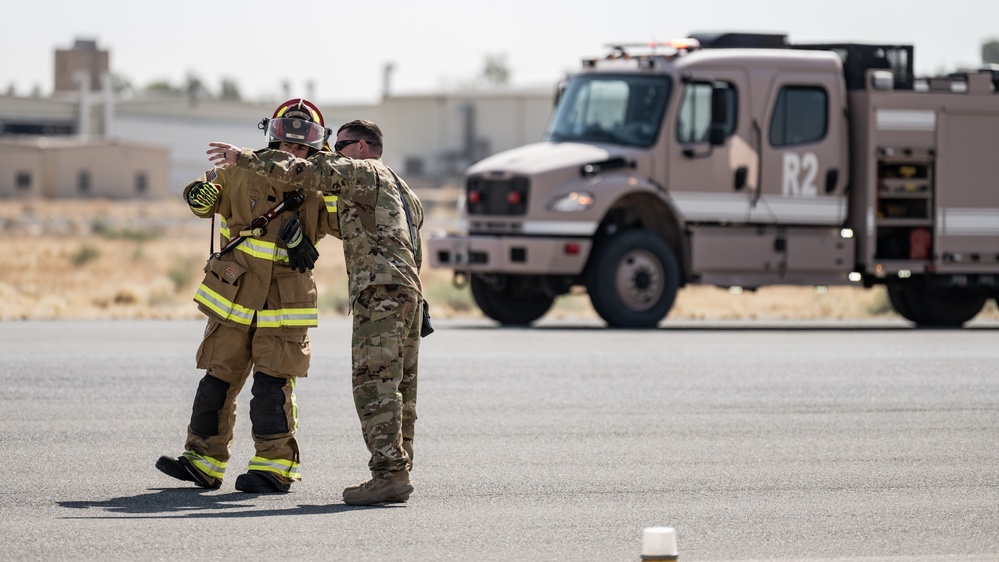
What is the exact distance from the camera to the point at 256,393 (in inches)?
292

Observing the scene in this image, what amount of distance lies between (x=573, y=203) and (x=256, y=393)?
32.1 feet

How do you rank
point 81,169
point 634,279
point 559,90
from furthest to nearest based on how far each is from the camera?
point 81,169
point 559,90
point 634,279

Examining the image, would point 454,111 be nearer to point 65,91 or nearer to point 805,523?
point 65,91

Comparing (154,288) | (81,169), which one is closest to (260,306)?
(154,288)

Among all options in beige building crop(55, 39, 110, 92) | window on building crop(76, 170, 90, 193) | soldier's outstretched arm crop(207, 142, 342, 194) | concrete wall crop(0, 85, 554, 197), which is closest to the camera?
soldier's outstretched arm crop(207, 142, 342, 194)

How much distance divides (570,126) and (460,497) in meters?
11.0

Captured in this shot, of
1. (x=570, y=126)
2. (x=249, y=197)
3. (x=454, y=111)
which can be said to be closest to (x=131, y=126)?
(x=454, y=111)

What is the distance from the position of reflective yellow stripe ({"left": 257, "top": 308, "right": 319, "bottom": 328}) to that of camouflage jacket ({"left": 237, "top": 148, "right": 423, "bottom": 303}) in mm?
324

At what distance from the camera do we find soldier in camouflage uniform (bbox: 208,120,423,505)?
7086 mm

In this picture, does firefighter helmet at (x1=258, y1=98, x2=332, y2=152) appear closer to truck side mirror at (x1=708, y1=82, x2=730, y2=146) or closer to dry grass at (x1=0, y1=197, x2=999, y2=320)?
truck side mirror at (x1=708, y1=82, x2=730, y2=146)

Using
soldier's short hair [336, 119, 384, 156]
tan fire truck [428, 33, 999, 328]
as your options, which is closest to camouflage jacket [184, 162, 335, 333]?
soldier's short hair [336, 119, 384, 156]

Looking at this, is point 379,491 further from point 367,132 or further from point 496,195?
point 496,195

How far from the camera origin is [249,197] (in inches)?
294

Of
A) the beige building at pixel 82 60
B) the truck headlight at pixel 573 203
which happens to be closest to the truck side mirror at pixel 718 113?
the truck headlight at pixel 573 203
